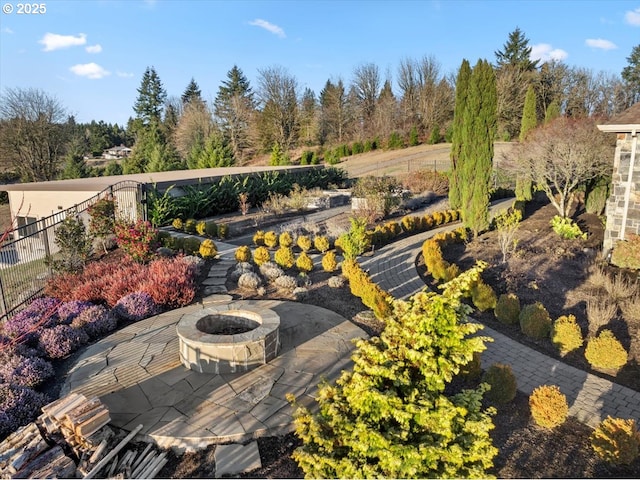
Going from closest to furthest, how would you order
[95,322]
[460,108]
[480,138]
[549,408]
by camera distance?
1. [549,408]
2. [95,322]
3. [480,138]
4. [460,108]

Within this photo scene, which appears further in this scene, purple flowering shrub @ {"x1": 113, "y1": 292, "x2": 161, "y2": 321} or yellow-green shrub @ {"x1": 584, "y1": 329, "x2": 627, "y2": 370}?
purple flowering shrub @ {"x1": 113, "y1": 292, "x2": 161, "y2": 321}

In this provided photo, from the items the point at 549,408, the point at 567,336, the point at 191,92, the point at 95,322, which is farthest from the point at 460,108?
the point at 191,92

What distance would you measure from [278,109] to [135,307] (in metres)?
38.7

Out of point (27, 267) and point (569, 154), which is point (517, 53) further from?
point (27, 267)

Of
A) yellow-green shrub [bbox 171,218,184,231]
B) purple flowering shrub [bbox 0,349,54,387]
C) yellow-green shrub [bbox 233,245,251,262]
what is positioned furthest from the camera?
yellow-green shrub [bbox 171,218,184,231]

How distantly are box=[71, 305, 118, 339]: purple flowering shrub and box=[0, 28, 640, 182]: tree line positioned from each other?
24.6 metres

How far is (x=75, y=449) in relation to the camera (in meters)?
3.49

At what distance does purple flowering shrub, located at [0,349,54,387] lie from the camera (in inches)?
172

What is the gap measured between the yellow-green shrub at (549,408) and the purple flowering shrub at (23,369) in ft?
17.6

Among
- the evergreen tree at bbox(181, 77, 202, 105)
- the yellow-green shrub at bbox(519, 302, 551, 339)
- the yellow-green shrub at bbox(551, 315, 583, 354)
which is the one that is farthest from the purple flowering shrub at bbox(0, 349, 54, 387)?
the evergreen tree at bbox(181, 77, 202, 105)

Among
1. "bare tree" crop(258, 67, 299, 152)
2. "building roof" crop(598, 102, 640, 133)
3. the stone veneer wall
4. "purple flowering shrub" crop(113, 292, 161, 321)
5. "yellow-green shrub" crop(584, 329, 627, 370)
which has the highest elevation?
"bare tree" crop(258, 67, 299, 152)

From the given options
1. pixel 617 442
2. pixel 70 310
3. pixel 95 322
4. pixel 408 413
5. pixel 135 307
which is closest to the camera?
pixel 408 413

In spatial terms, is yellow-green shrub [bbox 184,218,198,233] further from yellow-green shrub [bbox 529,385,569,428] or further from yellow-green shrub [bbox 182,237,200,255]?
yellow-green shrub [bbox 529,385,569,428]

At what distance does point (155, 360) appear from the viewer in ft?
16.7
